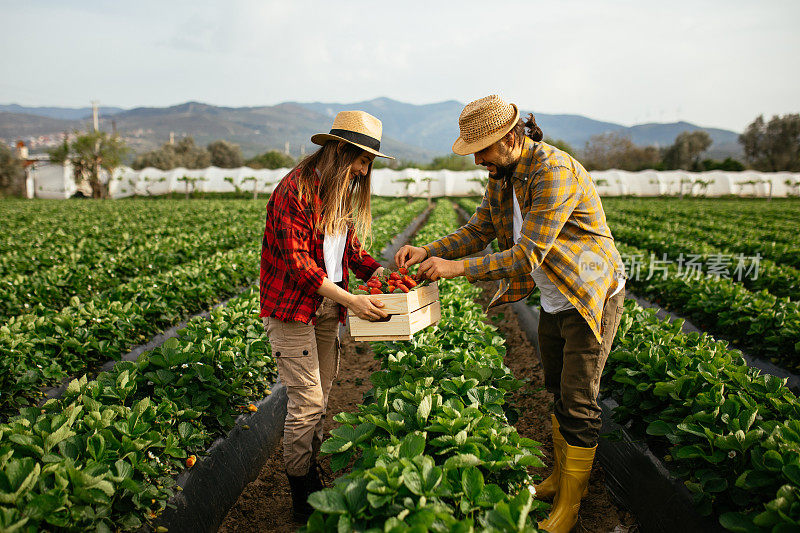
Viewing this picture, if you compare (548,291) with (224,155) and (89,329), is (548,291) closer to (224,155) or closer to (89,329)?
(89,329)

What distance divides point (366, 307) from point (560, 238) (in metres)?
1.13

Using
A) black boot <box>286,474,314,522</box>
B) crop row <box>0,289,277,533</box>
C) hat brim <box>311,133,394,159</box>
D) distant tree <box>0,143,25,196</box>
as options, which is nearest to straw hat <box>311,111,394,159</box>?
hat brim <box>311,133,394,159</box>

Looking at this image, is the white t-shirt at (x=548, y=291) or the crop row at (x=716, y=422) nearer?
the crop row at (x=716, y=422)

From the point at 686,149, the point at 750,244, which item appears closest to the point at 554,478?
the point at 750,244

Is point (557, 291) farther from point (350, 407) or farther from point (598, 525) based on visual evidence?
point (350, 407)

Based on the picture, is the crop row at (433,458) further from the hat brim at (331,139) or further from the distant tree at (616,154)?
the distant tree at (616,154)

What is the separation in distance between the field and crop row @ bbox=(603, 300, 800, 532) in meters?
0.01

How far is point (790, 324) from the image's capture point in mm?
4285

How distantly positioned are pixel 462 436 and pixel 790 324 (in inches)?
164

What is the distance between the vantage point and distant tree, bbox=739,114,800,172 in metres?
64.8

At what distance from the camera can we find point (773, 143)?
69062 mm

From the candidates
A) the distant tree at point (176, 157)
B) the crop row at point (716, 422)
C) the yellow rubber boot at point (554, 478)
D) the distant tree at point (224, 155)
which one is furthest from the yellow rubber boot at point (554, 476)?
the distant tree at point (224, 155)

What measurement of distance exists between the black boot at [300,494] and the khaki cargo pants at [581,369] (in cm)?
153

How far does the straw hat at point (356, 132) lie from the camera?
244 centimetres
